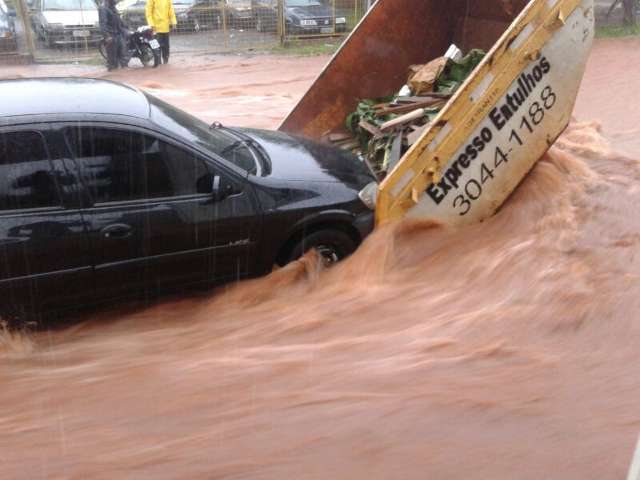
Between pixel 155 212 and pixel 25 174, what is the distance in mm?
829

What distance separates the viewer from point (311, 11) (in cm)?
1752

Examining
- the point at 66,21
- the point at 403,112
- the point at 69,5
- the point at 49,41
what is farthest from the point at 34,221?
the point at 69,5

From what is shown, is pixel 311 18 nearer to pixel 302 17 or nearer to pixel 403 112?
pixel 302 17

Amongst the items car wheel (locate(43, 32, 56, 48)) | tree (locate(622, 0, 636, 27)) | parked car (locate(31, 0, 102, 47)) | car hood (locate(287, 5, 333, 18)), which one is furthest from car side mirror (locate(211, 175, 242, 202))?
tree (locate(622, 0, 636, 27))

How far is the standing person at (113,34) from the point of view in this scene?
591 inches

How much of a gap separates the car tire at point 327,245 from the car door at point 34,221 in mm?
1502

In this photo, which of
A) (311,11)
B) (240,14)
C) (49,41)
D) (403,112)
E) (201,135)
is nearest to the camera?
(201,135)

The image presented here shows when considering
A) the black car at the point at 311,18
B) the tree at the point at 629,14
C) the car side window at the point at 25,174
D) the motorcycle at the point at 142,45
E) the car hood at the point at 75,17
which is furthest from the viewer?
the tree at the point at 629,14

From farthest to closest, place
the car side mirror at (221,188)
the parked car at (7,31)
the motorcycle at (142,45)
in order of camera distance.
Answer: the parked car at (7,31)
the motorcycle at (142,45)
the car side mirror at (221,188)

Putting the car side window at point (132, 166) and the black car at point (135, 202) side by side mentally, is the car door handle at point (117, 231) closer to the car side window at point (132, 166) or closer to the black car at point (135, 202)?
the black car at point (135, 202)

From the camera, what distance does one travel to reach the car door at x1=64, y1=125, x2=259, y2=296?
4.68 m

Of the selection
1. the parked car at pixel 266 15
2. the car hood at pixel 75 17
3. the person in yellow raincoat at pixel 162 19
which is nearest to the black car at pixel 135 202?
the person in yellow raincoat at pixel 162 19

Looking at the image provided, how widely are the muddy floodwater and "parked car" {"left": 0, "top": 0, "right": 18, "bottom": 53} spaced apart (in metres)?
12.6

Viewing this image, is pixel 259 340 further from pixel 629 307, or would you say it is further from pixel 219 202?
pixel 629 307
